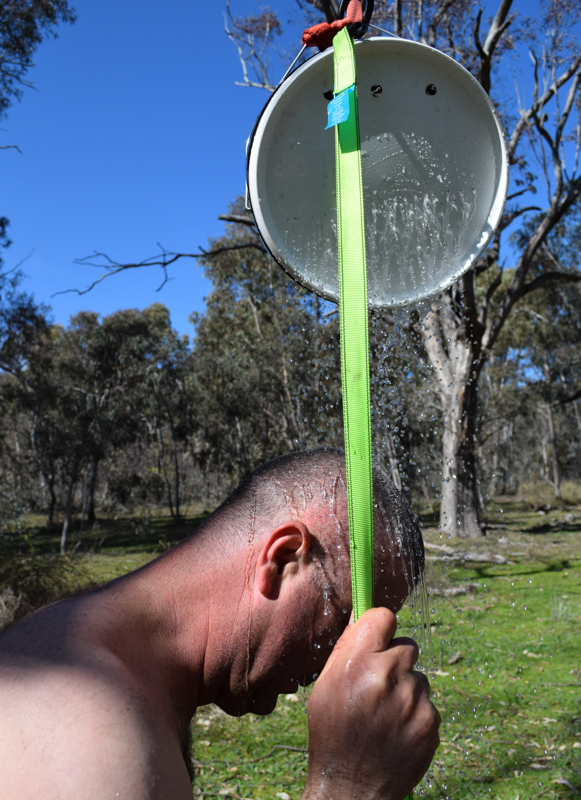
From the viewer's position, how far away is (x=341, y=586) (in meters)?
1.38

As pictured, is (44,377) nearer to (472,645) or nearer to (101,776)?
(472,645)

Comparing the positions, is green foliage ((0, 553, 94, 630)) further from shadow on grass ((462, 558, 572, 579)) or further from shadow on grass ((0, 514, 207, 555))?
shadow on grass ((0, 514, 207, 555))

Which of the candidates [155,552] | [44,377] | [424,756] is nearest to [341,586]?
[424,756]

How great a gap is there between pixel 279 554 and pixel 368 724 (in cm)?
42

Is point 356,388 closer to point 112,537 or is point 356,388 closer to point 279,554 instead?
point 279,554

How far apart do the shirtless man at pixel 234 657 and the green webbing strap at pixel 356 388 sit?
0.31ft

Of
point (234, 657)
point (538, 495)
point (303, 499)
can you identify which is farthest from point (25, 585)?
point (538, 495)

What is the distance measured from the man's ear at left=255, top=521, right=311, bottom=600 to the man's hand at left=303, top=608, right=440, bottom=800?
301mm

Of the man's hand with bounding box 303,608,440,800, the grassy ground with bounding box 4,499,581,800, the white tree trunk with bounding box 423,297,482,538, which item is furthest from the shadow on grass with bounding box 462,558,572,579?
the man's hand with bounding box 303,608,440,800

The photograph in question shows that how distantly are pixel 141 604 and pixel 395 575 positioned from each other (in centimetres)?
59

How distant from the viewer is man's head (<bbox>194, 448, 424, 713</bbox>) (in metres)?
1.36

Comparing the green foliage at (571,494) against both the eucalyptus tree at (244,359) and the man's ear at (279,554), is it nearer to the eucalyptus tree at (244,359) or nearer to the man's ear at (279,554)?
the eucalyptus tree at (244,359)

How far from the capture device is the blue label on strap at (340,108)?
120 cm

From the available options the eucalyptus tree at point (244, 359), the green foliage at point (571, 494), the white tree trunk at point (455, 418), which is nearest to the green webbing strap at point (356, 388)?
the white tree trunk at point (455, 418)
